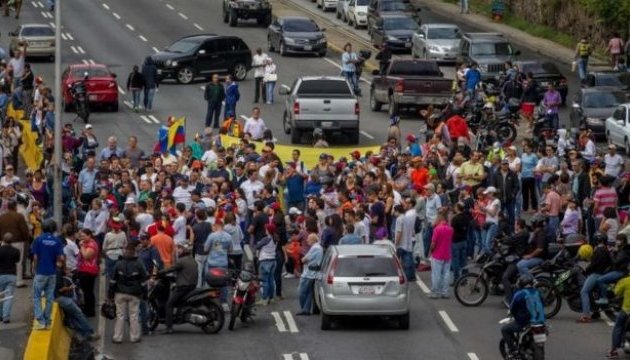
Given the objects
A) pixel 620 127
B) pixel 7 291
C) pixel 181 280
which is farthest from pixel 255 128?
pixel 181 280

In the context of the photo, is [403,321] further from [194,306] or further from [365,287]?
[194,306]

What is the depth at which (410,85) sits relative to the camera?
5072 cm

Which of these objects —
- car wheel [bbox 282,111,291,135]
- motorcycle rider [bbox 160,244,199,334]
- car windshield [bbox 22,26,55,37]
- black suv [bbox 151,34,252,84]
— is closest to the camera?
motorcycle rider [bbox 160,244,199,334]

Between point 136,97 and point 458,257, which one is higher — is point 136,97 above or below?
below

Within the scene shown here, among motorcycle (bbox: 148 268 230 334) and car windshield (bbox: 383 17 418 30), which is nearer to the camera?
motorcycle (bbox: 148 268 230 334)

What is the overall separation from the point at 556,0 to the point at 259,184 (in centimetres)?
3741

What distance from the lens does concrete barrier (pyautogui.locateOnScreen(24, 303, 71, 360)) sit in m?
25.8

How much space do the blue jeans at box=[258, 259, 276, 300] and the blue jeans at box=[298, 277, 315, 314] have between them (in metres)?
0.70

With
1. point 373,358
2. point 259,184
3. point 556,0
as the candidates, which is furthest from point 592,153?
point 556,0

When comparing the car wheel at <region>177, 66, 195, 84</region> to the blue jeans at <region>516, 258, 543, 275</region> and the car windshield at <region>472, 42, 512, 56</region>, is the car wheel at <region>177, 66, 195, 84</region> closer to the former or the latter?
the car windshield at <region>472, 42, 512, 56</region>

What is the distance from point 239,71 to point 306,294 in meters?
30.5

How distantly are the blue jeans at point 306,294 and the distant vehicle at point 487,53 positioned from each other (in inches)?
1068

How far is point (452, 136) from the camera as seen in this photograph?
4241 cm

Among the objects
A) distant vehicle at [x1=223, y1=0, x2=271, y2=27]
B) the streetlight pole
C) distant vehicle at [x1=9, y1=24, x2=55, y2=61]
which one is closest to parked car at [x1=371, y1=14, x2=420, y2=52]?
distant vehicle at [x1=223, y1=0, x2=271, y2=27]
